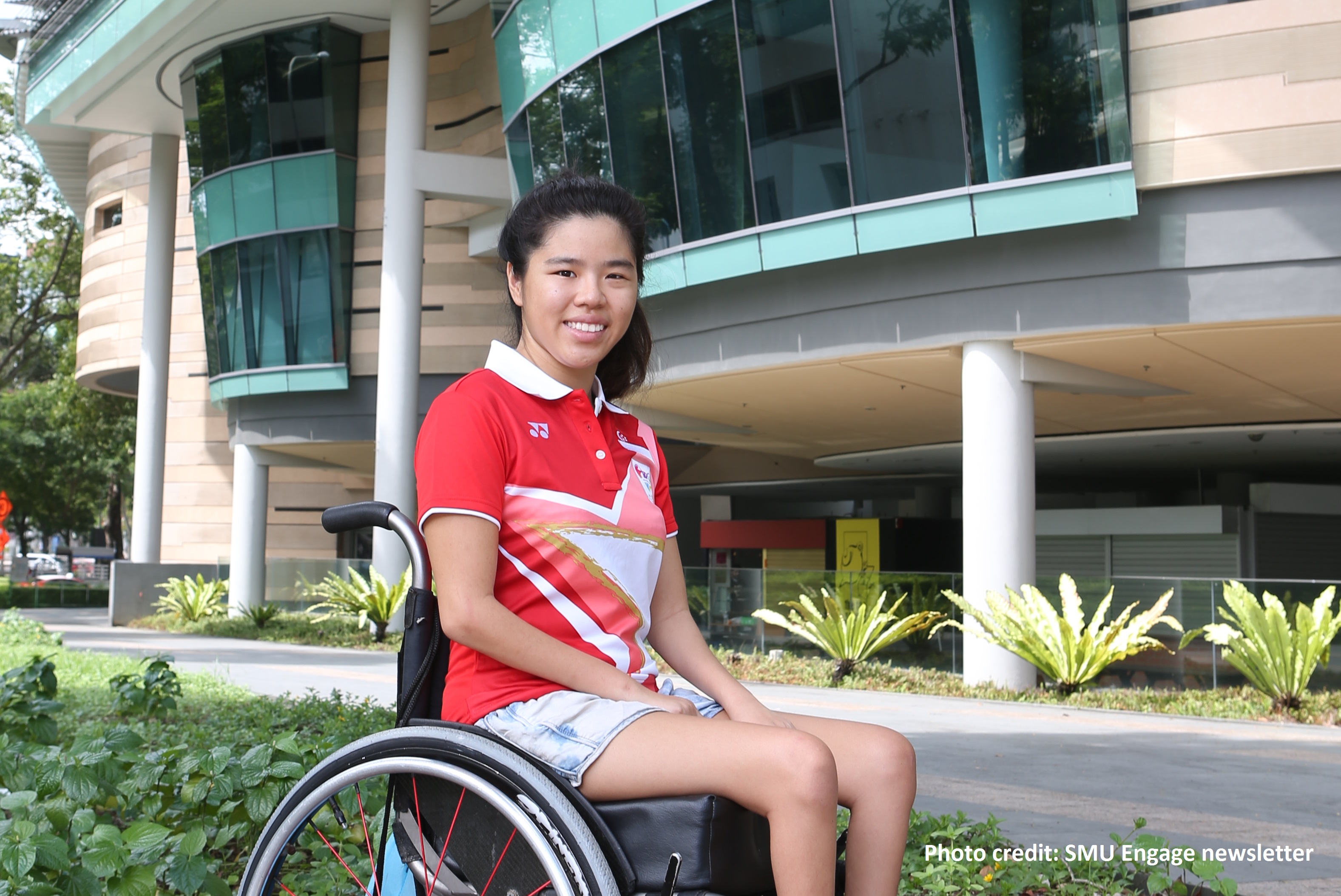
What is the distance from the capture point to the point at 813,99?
1289 cm

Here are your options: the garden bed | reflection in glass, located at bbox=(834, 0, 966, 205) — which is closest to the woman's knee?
the garden bed

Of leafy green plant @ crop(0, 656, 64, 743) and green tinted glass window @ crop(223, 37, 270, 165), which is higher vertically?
green tinted glass window @ crop(223, 37, 270, 165)

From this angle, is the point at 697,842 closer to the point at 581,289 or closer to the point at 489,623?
the point at 489,623

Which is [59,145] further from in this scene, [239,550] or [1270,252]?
[1270,252]

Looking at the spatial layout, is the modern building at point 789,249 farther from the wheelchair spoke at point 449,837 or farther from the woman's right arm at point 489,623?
the wheelchair spoke at point 449,837

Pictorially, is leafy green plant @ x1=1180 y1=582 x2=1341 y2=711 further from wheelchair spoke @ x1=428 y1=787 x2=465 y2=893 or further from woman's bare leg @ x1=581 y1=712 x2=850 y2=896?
wheelchair spoke @ x1=428 y1=787 x2=465 y2=893

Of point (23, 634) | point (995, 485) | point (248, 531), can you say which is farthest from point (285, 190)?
point (995, 485)

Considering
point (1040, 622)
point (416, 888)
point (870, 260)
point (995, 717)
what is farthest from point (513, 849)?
point (870, 260)

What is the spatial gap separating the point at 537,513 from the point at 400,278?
17626 millimetres

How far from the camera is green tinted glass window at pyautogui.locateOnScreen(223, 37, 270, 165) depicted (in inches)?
868

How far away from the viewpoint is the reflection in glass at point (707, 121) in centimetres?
1337

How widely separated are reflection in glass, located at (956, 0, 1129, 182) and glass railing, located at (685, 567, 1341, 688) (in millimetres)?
4501

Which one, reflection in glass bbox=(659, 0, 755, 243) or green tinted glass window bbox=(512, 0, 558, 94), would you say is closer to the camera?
reflection in glass bbox=(659, 0, 755, 243)

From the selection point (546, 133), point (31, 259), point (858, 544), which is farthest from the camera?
point (31, 259)
